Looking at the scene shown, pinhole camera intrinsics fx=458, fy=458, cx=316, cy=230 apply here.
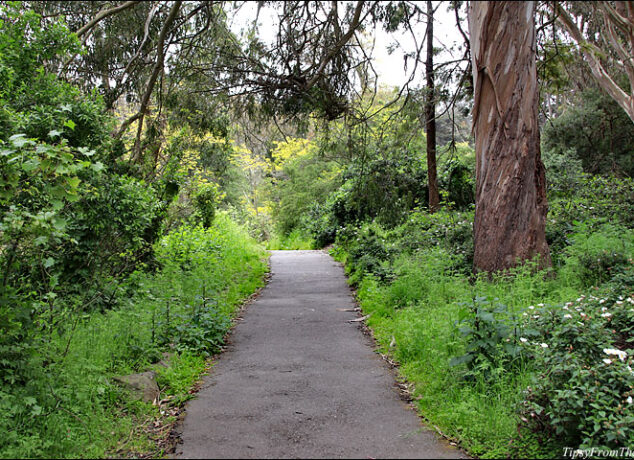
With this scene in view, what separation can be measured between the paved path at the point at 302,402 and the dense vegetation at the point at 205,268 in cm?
27

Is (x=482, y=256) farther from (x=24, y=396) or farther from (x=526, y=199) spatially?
(x=24, y=396)

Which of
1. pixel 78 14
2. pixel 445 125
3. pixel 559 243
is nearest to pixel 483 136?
pixel 559 243

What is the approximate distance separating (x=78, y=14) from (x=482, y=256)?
31.2 ft

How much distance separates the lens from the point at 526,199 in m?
6.86

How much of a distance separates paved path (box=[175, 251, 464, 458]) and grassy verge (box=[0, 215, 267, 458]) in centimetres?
32

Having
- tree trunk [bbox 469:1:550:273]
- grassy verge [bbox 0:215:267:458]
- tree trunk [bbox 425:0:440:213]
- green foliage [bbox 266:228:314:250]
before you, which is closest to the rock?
grassy verge [bbox 0:215:267:458]

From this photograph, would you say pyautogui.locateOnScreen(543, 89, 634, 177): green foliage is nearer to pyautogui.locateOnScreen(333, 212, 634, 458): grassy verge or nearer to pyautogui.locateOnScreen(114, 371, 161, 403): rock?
pyautogui.locateOnScreen(333, 212, 634, 458): grassy verge

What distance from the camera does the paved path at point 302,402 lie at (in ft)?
11.3

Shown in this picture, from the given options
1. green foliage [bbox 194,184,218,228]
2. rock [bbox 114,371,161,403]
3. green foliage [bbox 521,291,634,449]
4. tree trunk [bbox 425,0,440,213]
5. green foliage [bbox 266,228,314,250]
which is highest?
tree trunk [bbox 425,0,440,213]

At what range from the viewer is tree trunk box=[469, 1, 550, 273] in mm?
6653

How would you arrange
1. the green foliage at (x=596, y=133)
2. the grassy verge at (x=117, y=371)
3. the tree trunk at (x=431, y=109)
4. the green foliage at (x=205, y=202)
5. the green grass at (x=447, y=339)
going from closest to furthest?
the grassy verge at (x=117, y=371)
the green grass at (x=447, y=339)
the tree trunk at (x=431, y=109)
the green foliage at (x=205, y=202)
the green foliage at (x=596, y=133)

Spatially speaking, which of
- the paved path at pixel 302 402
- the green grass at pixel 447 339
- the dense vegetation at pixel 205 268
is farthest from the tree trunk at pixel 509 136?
the paved path at pixel 302 402

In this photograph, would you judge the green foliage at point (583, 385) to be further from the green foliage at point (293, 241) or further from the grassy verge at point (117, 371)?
the green foliage at point (293, 241)

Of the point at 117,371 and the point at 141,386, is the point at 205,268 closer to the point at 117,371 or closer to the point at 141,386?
the point at 117,371
